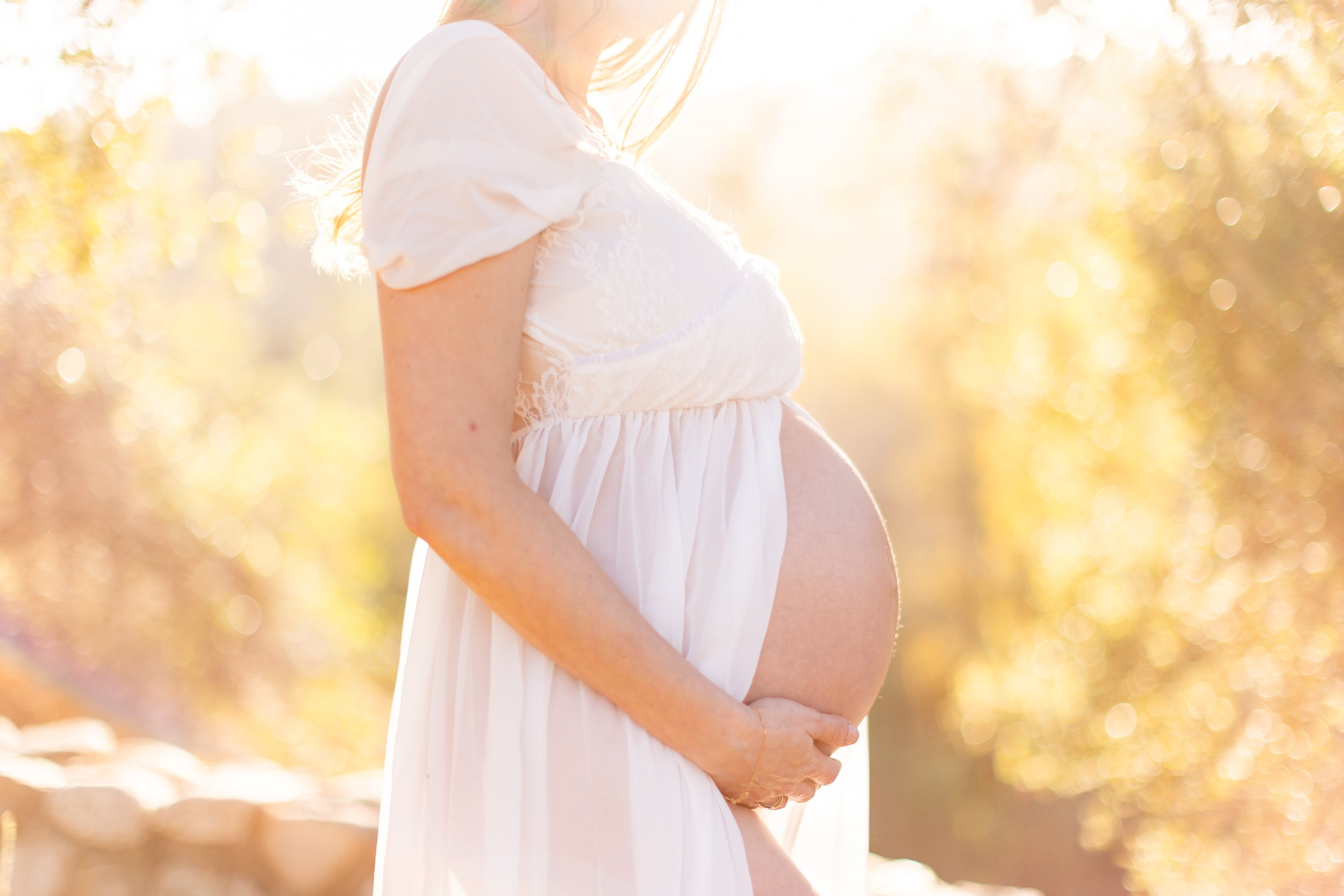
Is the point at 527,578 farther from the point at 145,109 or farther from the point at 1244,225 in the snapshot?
the point at 1244,225

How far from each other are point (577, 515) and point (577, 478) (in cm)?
4

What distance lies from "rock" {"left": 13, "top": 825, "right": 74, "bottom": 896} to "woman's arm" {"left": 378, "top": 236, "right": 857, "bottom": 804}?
8.60 feet

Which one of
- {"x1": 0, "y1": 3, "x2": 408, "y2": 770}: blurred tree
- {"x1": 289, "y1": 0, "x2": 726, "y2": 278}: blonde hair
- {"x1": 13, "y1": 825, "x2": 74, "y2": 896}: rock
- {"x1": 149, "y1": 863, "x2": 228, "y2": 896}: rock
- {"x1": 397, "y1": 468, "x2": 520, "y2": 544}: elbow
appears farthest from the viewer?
{"x1": 0, "y1": 3, "x2": 408, "y2": 770}: blurred tree

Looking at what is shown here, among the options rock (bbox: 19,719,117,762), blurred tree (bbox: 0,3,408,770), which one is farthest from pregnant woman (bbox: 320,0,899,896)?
rock (bbox: 19,719,117,762)

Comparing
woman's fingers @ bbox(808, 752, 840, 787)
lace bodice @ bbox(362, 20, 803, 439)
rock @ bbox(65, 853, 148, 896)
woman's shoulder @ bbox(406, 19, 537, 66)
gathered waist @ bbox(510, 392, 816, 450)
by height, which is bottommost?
rock @ bbox(65, 853, 148, 896)

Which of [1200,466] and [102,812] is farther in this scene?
[1200,466]

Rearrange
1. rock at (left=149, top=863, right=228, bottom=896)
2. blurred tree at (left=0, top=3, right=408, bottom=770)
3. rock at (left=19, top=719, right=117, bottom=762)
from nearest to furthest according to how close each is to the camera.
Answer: rock at (left=149, top=863, right=228, bottom=896) → blurred tree at (left=0, top=3, right=408, bottom=770) → rock at (left=19, top=719, right=117, bottom=762)

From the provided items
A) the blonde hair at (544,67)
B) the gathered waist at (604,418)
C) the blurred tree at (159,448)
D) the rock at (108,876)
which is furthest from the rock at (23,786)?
the gathered waist at (604,418)

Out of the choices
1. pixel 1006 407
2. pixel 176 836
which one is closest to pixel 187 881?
pixel 176 836

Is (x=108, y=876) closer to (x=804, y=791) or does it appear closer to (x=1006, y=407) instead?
(x=804, y=791)

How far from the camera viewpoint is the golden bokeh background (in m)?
3.18

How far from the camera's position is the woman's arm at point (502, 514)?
92 centimetres

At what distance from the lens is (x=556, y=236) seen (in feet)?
3.32

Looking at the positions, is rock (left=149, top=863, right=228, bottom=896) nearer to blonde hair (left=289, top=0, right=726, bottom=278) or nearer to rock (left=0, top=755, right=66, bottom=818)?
rock (left=0, top=755, right=66, bottom=818)
